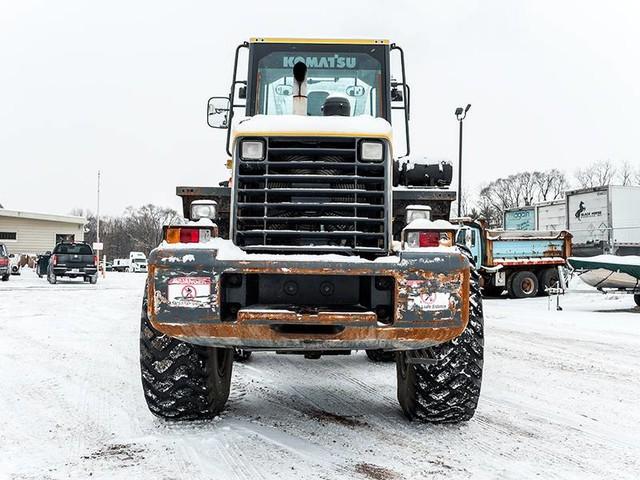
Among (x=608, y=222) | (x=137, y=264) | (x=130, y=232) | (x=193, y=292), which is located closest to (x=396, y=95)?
(x=193, y=292)

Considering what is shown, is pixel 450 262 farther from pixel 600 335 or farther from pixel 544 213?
pixel 544 213

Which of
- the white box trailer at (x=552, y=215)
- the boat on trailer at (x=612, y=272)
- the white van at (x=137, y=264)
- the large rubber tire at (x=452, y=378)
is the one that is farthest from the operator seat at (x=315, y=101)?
the white van at (x=137, y=264)

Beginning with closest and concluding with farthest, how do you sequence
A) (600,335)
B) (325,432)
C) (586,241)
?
(325,432) → (600,335) → (586,241)

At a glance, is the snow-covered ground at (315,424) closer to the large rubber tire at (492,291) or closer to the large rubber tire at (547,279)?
the large rubber tire at (492,291)

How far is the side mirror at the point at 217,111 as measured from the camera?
5.54 metres

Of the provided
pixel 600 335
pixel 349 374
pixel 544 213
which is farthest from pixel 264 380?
pixel 544 213

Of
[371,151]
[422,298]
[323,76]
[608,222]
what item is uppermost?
[323,76]

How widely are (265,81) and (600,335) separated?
24.0 feet

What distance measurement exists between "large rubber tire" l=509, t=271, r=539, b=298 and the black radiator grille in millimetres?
15752

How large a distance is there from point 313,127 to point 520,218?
26408mm

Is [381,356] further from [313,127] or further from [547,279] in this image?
[547,279]

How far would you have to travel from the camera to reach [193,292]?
3.56 m

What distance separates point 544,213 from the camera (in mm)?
26297

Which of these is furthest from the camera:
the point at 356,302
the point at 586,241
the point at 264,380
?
the point at 586,241
